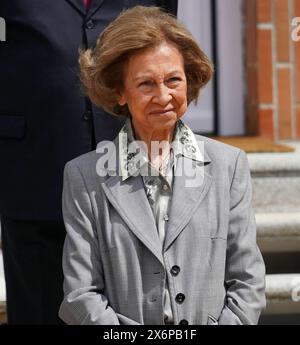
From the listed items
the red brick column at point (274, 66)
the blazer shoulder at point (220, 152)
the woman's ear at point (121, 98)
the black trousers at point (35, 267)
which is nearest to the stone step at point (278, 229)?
the red brick column at point (274, 66)

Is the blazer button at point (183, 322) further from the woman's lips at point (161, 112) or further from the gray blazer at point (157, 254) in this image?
the woman's lips at point (161, 112)

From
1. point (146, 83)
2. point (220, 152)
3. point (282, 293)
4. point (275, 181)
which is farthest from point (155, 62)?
point (275, 181)

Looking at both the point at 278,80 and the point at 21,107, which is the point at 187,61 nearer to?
the point at 21,107

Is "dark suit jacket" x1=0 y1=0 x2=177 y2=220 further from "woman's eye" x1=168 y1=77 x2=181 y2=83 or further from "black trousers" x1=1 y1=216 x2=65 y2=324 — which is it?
"woman's eye" x1=168 y1=77 x2=181 y2=83

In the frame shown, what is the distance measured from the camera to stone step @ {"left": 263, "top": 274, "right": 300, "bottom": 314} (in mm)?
3254

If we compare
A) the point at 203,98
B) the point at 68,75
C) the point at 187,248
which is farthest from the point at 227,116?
the point at 187,248

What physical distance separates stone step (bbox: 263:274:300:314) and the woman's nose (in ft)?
4.30

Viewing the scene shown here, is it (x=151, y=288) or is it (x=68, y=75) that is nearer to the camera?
(x=151, y=288)

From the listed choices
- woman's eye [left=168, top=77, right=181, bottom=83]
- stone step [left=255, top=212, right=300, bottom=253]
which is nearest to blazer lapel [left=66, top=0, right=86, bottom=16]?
woman's eye [left=168, top=77, right=181, bottom=83]

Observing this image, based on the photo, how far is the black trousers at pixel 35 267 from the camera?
2.59m

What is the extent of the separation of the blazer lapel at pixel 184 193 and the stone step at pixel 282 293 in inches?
45.1

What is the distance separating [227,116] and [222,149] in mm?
2268
